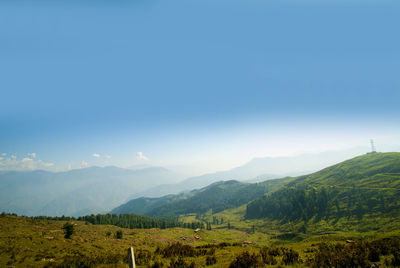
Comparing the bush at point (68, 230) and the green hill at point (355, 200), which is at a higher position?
the bush at point (68, 230)

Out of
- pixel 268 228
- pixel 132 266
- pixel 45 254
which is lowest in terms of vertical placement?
pixel 268 228

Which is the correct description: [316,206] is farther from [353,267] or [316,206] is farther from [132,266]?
[132,266]

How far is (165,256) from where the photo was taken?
21.9 meters

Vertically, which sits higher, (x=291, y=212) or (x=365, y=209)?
(x=365, y=209)

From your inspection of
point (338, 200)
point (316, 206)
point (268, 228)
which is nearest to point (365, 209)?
point (338, 200)

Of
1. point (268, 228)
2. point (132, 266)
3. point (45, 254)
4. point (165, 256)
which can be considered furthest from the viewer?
point (268, 228)

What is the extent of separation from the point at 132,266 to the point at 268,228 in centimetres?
20030

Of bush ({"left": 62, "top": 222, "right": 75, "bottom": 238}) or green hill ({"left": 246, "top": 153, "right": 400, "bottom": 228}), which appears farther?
green hill ({"left": 246, "top": 153, "right": 400, "bottom": 228})

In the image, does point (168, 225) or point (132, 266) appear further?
point (168, 225)

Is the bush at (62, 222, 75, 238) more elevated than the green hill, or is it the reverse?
the bush at (62, 222, 75, 238)

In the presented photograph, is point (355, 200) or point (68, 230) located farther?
point (355, 200)

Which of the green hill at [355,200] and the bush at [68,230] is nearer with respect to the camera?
the bush at [68,230]

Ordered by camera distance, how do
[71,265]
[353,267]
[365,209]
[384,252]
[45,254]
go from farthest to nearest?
[365,209] → [45,254] → [71,265] → [384,252] → [353,267]

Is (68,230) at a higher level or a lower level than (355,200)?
higher
